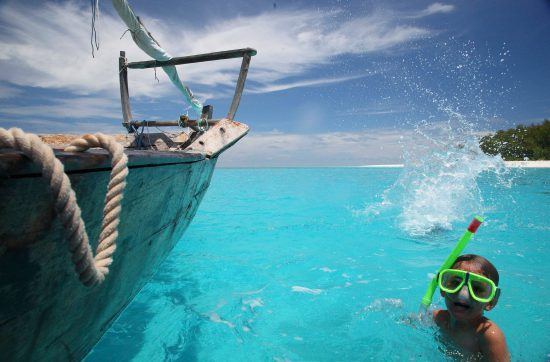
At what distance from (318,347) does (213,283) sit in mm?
2172

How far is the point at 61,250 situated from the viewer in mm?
1177

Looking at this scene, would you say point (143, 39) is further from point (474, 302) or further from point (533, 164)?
point (533, 164)

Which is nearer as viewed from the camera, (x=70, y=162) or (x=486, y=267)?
(x=70, y=162)

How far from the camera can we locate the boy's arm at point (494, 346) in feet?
6.94

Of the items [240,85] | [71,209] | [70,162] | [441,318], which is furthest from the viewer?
[240,85]

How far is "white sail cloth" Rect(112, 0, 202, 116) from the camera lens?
3729 mm

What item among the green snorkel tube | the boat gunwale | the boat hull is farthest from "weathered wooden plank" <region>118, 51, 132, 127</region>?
the green snorkel tube

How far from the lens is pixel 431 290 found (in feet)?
8.16

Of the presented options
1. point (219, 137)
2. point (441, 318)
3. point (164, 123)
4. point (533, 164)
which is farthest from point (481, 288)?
point (533, 164)

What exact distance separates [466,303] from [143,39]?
16.3ft

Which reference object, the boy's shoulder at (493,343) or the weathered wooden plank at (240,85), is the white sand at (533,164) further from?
the boy's shoulder at (493,343)

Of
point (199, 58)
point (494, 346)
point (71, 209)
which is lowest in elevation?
point (494, 346)

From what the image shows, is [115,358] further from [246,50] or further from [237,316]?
[246,50]

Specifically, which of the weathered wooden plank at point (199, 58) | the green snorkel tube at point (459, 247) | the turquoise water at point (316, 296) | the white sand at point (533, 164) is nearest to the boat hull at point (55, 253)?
the turquoise water at point (316, 296)
